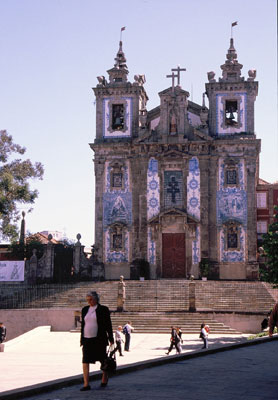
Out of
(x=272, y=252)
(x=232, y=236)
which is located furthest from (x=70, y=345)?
(x=232, y=236)

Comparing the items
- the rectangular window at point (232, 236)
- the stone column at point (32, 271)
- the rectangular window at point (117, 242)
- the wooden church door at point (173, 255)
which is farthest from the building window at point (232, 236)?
the stone column at point (32, 271)

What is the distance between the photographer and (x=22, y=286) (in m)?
39.6

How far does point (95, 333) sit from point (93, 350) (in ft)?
0.74

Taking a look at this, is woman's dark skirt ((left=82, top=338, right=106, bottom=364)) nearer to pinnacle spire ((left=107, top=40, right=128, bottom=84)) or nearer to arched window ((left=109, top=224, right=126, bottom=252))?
arched window ((left=109, top=224, right=126, bottom=252))

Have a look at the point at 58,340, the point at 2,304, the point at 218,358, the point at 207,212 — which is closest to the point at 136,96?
the point at 207,212

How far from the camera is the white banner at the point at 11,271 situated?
39938 mm

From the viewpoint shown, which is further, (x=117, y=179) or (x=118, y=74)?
(x=118, y=74)

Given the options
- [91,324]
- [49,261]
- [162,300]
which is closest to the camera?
[91,324]

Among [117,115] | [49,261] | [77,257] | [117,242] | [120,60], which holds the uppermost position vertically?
[120,60]

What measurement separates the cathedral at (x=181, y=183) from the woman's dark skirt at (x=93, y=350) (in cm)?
3238

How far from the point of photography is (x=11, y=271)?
3997cm

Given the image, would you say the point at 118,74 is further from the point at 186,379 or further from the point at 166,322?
the point at 186,379

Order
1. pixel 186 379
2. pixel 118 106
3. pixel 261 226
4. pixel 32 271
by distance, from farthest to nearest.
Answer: pixel 118 106
pixel 261 226
pixel 32 271
pixel 186 379

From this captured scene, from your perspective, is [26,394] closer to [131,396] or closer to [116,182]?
[131,396]
